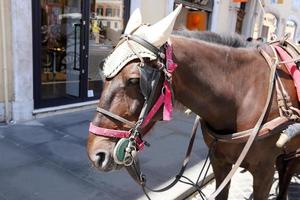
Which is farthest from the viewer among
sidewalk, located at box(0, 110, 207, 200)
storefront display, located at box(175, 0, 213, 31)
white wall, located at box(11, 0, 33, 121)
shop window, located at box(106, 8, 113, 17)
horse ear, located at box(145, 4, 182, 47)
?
storefront display, located at box(175, 0, 213, 31)

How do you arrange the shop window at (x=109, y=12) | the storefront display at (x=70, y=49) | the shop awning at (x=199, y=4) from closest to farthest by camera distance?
the storefront display at (x=70, y=49) → the shop window at (x=109, y=12) → the shop awning at (x=199, y=4)

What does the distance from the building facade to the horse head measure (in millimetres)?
3136

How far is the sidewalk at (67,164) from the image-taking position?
12.5 feet

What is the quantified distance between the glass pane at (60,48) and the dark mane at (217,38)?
4962 mm

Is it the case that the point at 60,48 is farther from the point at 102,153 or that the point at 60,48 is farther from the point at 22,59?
the point at 102,153

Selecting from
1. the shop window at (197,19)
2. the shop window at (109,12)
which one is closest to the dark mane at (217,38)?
the shop window at (109,12)

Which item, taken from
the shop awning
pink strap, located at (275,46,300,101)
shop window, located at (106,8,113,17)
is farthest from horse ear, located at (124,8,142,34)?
the shop awning

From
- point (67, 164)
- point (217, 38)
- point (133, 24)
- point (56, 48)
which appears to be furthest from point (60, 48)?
point (133, 24)

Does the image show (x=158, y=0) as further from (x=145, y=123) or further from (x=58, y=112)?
(x=145, y=123)

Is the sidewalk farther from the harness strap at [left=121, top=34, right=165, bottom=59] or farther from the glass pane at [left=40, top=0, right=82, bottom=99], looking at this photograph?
the harness strap at [left=121, top=34, right=165, bottom=59]

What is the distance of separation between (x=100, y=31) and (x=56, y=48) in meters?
1.22

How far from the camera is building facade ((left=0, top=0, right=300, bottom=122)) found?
585cm

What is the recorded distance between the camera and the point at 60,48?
24.3 ft

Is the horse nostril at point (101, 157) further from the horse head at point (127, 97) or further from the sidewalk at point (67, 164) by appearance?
the sidewalk at point (67, 164)
